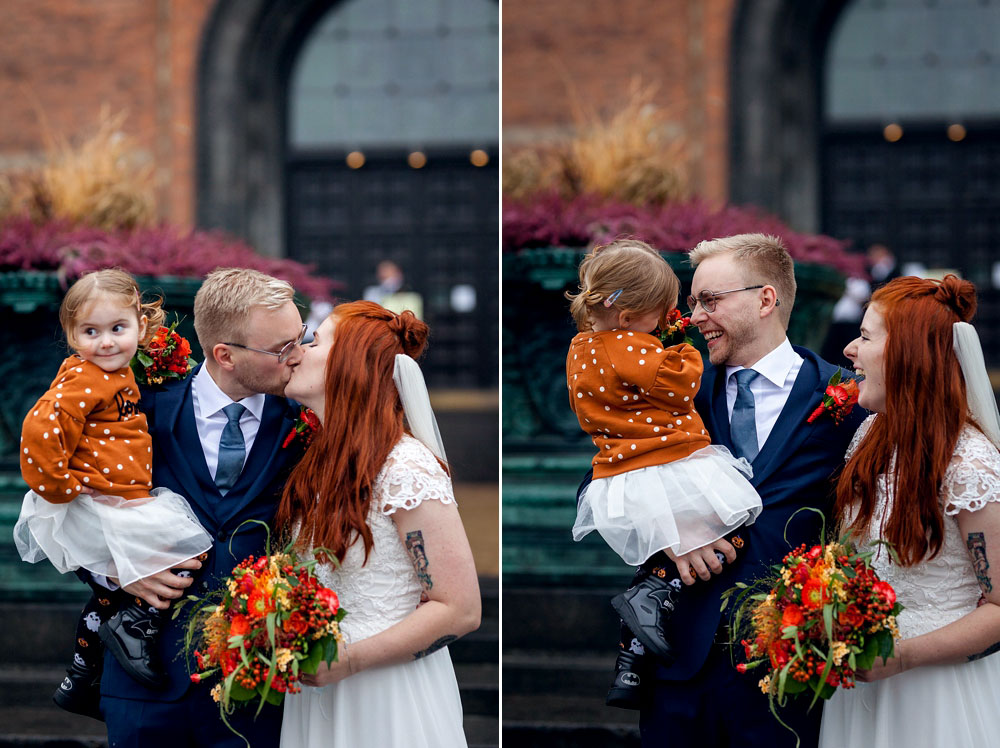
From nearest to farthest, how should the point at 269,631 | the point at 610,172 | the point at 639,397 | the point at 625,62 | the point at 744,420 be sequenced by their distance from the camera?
the point at 269,631, the point at 639,397, the point at 744,420, the point at 610,172, the point at 625,62

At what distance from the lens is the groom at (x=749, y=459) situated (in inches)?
105

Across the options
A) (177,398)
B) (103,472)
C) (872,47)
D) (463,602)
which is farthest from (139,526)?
(872,47)

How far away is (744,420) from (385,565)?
1012mm

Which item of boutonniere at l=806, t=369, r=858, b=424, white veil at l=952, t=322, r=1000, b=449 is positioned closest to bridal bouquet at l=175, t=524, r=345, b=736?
boutonniere at l=806, t=369, r=858, b=424

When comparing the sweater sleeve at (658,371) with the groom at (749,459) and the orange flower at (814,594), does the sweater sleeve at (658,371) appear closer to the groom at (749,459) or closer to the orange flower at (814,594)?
Result: the groom at (749,459)

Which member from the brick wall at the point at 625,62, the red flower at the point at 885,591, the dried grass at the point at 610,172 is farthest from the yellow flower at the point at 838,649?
the brick wall at the point at 625,62

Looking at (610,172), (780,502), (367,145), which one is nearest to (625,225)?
(610,172)

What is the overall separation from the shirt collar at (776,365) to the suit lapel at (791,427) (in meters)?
0.04

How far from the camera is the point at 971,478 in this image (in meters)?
2.51

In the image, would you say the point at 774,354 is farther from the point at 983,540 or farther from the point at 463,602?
the point at 463,602

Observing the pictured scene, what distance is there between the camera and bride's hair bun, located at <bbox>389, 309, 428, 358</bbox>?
9.06 ft

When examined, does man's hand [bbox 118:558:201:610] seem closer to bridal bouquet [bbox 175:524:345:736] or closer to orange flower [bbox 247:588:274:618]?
bridal bouquet [bbox 175:524:345:736]

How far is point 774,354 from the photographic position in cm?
284

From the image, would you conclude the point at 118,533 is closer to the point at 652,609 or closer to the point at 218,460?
the point at 218,460
